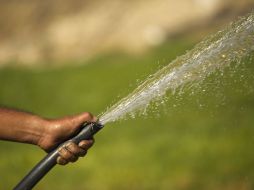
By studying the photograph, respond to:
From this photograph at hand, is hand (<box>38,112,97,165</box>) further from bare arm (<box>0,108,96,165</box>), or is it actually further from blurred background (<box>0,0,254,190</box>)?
blurred background (<box>0,0,254,190</box>)

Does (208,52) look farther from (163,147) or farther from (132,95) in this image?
(163,147)

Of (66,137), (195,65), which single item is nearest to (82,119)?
(66,137)

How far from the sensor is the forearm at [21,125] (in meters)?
2.74

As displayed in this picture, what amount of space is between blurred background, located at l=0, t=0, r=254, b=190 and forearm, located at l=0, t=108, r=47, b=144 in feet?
2.05

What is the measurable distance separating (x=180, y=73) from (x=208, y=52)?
12 cm

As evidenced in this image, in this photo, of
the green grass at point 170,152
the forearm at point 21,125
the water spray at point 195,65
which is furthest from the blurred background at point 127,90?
the forearm at point 21,125

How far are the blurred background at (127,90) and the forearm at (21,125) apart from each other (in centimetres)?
63

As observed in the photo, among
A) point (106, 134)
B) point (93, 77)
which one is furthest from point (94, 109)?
point (93, 77)

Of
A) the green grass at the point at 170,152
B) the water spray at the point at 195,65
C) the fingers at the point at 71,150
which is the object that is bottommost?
the fingers at the point at 71,150

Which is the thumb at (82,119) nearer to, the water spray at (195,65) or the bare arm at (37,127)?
the bare arm at (37,127)

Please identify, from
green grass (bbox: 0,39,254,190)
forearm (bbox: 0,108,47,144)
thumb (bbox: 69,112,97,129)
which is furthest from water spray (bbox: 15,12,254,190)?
green grass (bbox: 0,39,254,190)

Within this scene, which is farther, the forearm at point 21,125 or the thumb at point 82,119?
the forearm at point 21,125

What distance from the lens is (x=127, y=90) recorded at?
305 inches

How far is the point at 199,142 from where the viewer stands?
6.93 metres
